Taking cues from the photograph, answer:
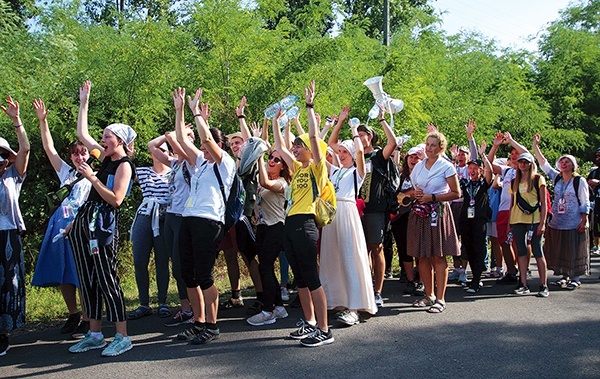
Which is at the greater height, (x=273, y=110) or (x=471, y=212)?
(x=273, y=110)

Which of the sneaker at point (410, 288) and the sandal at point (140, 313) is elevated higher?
the sandal at point (140, 313)

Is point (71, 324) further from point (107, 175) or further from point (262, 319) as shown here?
point (262, 319)

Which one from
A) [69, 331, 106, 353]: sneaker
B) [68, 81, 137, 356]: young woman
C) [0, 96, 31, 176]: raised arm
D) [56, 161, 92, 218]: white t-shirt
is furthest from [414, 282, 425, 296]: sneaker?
[0, 96, 31, 176]: raised arm

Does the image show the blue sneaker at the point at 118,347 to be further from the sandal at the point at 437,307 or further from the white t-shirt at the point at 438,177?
the white t-shirt at the point at 438,177

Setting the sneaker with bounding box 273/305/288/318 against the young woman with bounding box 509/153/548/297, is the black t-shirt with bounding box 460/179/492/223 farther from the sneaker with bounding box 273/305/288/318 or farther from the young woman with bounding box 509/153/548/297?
the sneaker with bounding box 273/305/288/318

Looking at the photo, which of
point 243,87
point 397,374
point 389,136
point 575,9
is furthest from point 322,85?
point 575,9

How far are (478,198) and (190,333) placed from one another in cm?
461

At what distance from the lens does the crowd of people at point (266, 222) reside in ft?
17.5

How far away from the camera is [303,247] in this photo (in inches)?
213

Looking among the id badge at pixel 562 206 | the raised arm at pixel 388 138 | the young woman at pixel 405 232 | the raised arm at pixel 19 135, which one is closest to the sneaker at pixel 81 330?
the raised arm at pixel 19 135

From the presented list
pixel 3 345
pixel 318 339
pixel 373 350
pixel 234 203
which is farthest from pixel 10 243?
pixel 373 350

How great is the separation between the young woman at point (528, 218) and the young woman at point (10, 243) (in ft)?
19.7

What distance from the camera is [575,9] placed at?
2581 cm

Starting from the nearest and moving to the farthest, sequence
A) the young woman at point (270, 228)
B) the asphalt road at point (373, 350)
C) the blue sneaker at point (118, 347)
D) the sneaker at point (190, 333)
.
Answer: the asphalt road at point (373, 350)
the blue sneaker at point (118, 347)
the sneaker at point (190, 333)
the young woman at point (270, 228)
